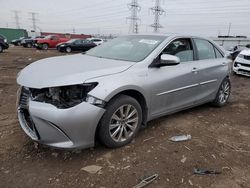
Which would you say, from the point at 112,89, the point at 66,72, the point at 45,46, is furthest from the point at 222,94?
the point at 45,46

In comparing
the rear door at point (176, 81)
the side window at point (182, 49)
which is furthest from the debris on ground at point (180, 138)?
the side window at point (182, 49)

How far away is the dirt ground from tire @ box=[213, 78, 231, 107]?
1005mm

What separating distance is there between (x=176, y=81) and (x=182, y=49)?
707 mm

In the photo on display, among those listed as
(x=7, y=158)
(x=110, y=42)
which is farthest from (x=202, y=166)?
(x=110, y=42)

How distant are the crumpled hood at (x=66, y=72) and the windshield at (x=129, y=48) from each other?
0.98 ft

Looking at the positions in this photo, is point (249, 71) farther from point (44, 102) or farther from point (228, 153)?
point (44, 102)

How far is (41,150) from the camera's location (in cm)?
308

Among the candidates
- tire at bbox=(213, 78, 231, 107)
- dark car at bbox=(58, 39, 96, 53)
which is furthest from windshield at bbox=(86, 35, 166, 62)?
dark car at bbox=(58, 39, 96, 53)

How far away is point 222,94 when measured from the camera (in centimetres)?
520

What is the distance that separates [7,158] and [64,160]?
0.70 meters

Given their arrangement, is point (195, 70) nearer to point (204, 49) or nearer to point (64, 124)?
point (204, 49)

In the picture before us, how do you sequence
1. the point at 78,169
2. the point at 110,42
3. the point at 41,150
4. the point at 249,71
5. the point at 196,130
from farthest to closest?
the point at 249,71, the point at 110,42, the point at 196,130, the point at 41,150, the point at 78,169

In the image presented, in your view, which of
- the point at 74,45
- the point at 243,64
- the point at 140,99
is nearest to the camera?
the point at 140,99

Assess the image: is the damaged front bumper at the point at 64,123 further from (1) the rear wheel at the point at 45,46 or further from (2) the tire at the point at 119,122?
(1) the rear wheel at the point at 45,46
